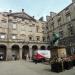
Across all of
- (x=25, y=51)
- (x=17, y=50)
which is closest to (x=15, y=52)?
(x=17, y=50)

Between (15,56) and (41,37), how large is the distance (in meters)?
10.6

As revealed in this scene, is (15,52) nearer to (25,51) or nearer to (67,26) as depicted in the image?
(25,51)

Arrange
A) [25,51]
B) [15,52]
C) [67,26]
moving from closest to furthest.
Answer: [67,26], [15,52], [25,51]

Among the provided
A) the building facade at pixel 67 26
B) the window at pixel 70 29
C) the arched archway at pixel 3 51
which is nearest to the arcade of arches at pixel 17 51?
the arched archway at pixel 3 51

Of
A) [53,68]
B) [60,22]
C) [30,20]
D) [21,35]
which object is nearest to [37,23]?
[30,20]

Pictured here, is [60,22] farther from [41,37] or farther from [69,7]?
[41,37]

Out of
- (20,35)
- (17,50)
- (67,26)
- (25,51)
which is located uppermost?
(67,26)

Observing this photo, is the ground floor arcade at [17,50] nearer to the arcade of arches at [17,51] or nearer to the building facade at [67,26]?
the arcade of arches at [17,51]

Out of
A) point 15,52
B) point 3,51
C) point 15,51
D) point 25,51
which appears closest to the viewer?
point 3,51

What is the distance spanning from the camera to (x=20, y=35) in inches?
1951

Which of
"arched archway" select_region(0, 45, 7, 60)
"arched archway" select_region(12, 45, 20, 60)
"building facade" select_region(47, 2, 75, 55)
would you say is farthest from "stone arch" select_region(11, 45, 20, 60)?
"building facade" select_region(47, 2, 75, 55)

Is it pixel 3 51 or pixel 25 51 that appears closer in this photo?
pixel 3 51

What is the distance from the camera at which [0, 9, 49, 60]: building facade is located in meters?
45.3

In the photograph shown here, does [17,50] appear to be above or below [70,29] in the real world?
below
